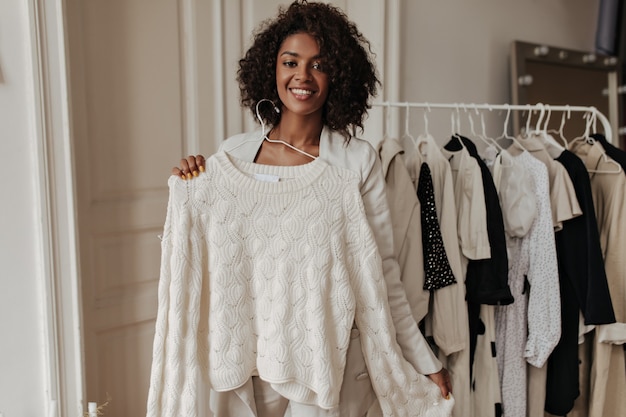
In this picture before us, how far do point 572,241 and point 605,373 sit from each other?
45 cm

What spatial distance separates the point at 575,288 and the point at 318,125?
104 centimetres

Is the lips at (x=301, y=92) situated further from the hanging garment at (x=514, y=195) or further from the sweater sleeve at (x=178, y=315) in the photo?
the hanging garment at (x=514, y=195)

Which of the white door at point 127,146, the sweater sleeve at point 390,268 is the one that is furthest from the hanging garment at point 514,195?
the white door at point 127,146

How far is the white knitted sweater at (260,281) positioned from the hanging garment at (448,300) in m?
0.45

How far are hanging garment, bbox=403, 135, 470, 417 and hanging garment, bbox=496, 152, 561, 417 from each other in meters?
0.17

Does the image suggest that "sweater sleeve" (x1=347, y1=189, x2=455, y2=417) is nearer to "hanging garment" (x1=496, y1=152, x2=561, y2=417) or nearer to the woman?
the woman

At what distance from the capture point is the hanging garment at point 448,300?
1611mm

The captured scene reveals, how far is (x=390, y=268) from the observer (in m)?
1.31

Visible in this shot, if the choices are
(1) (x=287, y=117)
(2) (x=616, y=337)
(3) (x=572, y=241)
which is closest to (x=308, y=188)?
(1) (x=287, y=117)

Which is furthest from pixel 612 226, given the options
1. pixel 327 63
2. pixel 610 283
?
pixel 327 63

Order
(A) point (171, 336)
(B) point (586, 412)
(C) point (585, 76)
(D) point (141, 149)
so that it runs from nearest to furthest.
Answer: (A) point (171, 336) < (D) point (141, 149) < (B) point (586, 412) < (C) point (585, 76)

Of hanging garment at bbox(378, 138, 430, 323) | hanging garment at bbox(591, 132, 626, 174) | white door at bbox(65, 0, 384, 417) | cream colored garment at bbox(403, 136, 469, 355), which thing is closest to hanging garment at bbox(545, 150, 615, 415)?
hanging garment at bbox(591, 132, 626, 174)

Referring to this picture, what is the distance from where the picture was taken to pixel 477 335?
1.74 meters

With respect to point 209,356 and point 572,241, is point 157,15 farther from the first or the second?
point 572,241
